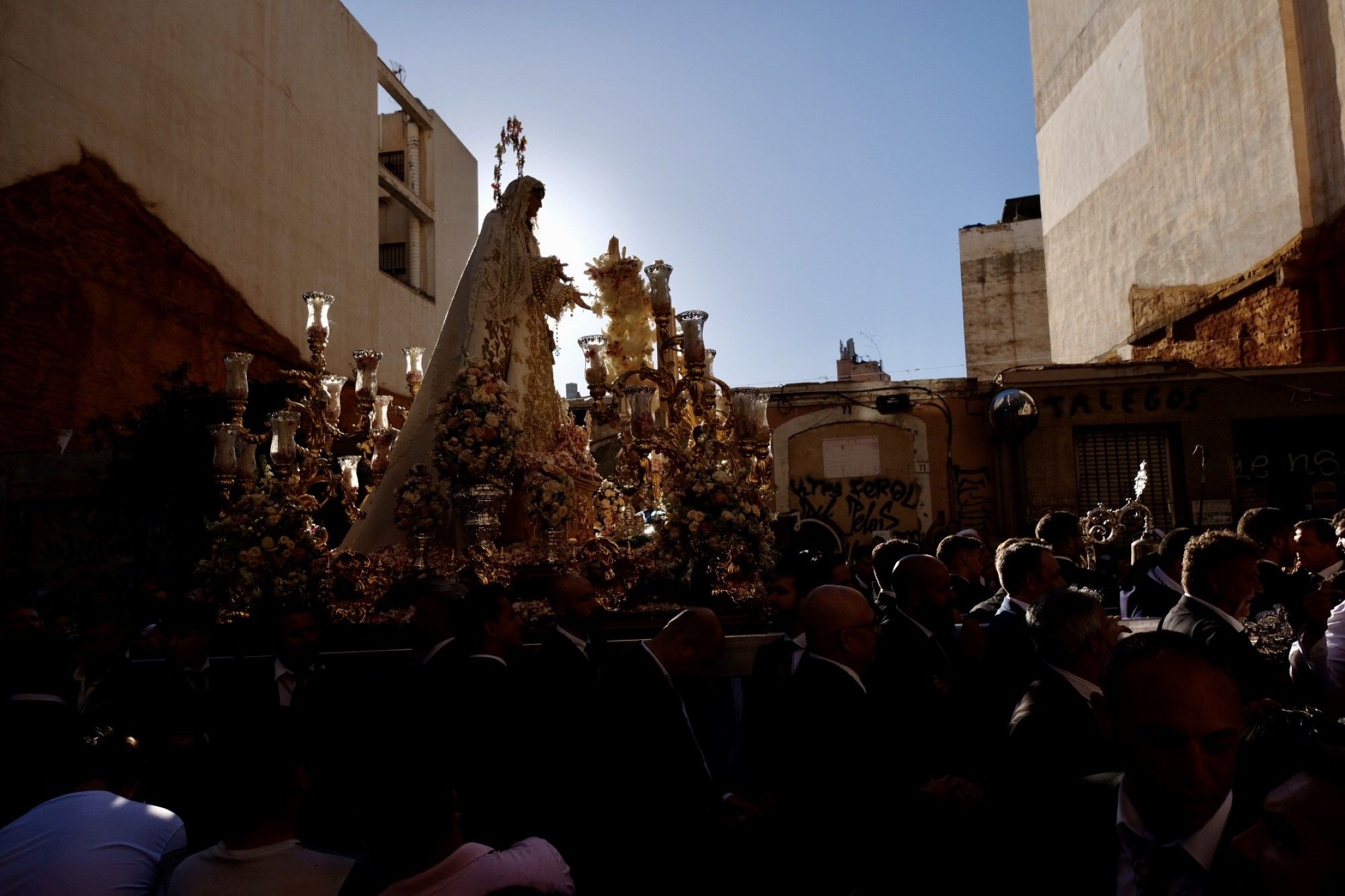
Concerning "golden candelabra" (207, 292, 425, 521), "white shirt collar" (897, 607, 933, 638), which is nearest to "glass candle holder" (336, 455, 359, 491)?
"golden candelabra" (207, 292, 425, 521)

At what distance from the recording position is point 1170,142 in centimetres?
1797

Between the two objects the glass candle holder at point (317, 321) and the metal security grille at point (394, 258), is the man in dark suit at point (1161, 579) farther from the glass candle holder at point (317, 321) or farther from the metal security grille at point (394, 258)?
the metal security grille at point (394, 258)

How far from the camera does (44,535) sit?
49.1 ft

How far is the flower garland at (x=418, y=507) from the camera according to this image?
6.74m

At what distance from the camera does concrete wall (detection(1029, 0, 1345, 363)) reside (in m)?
14.7

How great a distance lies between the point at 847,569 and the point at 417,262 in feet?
77.4

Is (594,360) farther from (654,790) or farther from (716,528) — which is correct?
(654,790)

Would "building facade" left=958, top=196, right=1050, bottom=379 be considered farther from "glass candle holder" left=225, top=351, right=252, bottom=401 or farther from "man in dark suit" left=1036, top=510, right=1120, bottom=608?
"glass candle holder" left=225, top=351, right=252, bottom=401

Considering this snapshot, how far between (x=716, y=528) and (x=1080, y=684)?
3467 millimetres

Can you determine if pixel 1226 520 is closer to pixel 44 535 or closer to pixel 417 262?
pixel 44 535

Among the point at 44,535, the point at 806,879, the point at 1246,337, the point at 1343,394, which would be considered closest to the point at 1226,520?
the point at 1343,394

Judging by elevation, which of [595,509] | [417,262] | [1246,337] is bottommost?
[595,509]

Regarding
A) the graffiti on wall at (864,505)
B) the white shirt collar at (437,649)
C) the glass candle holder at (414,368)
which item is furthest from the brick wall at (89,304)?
the white shirt collar at (437,649)

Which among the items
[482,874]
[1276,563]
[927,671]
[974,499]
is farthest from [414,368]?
[974,499]
